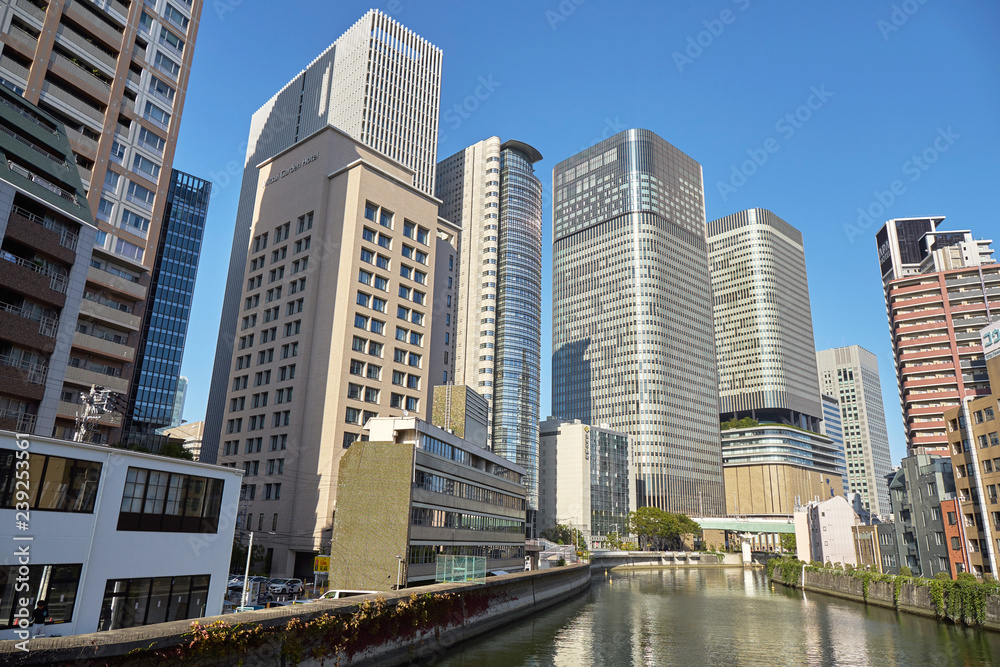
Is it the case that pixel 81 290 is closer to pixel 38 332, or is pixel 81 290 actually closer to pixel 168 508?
pixel 38 332

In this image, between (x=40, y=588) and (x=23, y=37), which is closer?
(x=40, y=588)

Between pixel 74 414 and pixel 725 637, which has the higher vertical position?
pixel 74 414

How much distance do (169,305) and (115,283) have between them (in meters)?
127

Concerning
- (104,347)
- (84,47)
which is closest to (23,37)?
(84,47)

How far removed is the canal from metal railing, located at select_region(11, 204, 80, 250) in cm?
4540

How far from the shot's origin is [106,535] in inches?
1124

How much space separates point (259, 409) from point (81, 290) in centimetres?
4713

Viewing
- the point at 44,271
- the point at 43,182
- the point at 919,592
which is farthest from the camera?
the point at 919,592

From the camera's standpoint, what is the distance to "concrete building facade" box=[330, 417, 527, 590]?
5488cm

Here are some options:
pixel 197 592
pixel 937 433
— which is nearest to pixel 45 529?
pixel 197 592

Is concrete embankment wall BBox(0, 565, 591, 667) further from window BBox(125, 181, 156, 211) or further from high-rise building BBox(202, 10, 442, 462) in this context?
high-rise building BBox(202, 10, 442, 462)

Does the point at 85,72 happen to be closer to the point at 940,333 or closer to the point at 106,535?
the point at 106,535

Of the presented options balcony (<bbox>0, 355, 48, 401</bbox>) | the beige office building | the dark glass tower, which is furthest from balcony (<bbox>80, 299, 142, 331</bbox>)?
the dark glass tower

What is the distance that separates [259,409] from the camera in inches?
3848
